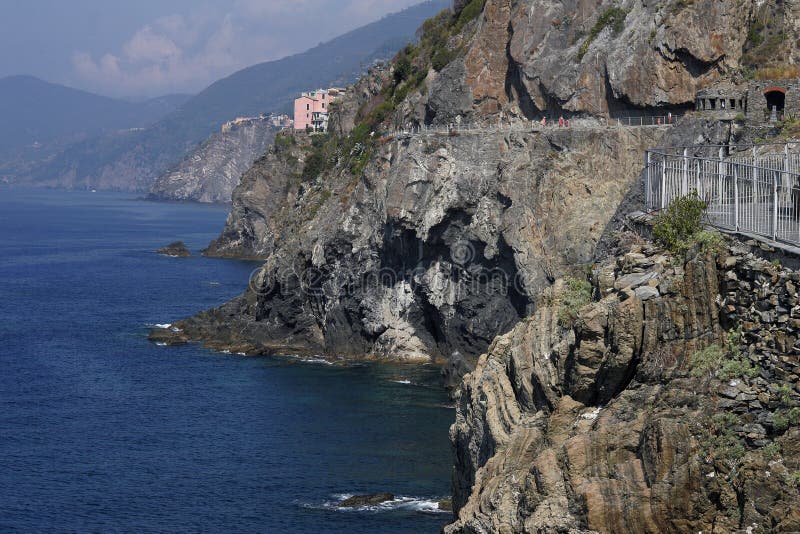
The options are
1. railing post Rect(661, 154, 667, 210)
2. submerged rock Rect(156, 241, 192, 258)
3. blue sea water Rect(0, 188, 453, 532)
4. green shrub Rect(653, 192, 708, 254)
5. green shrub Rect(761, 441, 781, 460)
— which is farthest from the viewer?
submerged rock Rect(156, 241, 192, 258)

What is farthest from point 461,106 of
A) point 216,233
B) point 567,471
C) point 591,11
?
point 216,233

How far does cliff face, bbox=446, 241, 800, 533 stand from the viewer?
1905 cm

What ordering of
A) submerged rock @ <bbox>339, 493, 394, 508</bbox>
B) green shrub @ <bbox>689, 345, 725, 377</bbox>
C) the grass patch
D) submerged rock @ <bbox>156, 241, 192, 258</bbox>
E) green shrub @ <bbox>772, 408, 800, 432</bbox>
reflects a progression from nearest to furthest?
green shrub @ <bbox>772, 408, 800, 432</bbox>
the grass patch
green shrub @ <bbox>689, 345, 725, 377</bbox>
submerged rock @ <bbox>339, 493, 394, 508</bbox>
submerged rock @ <bbox>156, 241, 192, 258</bbox>

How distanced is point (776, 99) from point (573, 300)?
36630 millimetres

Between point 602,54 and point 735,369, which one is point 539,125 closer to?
point 602,54

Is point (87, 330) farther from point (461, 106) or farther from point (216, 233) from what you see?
point (216, 233)

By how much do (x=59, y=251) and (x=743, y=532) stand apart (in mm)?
146303

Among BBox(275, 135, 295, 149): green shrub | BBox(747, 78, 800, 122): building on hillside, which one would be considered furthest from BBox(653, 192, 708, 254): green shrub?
BBox(275, 135, 295, 149): green shrub

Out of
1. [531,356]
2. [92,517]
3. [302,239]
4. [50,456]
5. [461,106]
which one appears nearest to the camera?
[531,356]

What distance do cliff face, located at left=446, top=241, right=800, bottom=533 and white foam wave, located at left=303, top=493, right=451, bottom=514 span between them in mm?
20886

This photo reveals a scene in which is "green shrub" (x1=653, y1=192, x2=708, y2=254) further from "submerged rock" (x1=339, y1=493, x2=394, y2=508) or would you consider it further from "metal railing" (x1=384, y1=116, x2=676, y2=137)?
"metal railing" (x1=384, y1=116, x2=676, y2=137)

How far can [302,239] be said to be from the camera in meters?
87.2

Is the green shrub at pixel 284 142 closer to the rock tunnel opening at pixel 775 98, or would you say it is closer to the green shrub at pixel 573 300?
the rock tunnel opening at pixel 775 98

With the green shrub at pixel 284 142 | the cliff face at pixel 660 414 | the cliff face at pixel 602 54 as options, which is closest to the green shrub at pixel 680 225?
the cliff face at pixel 660 414
